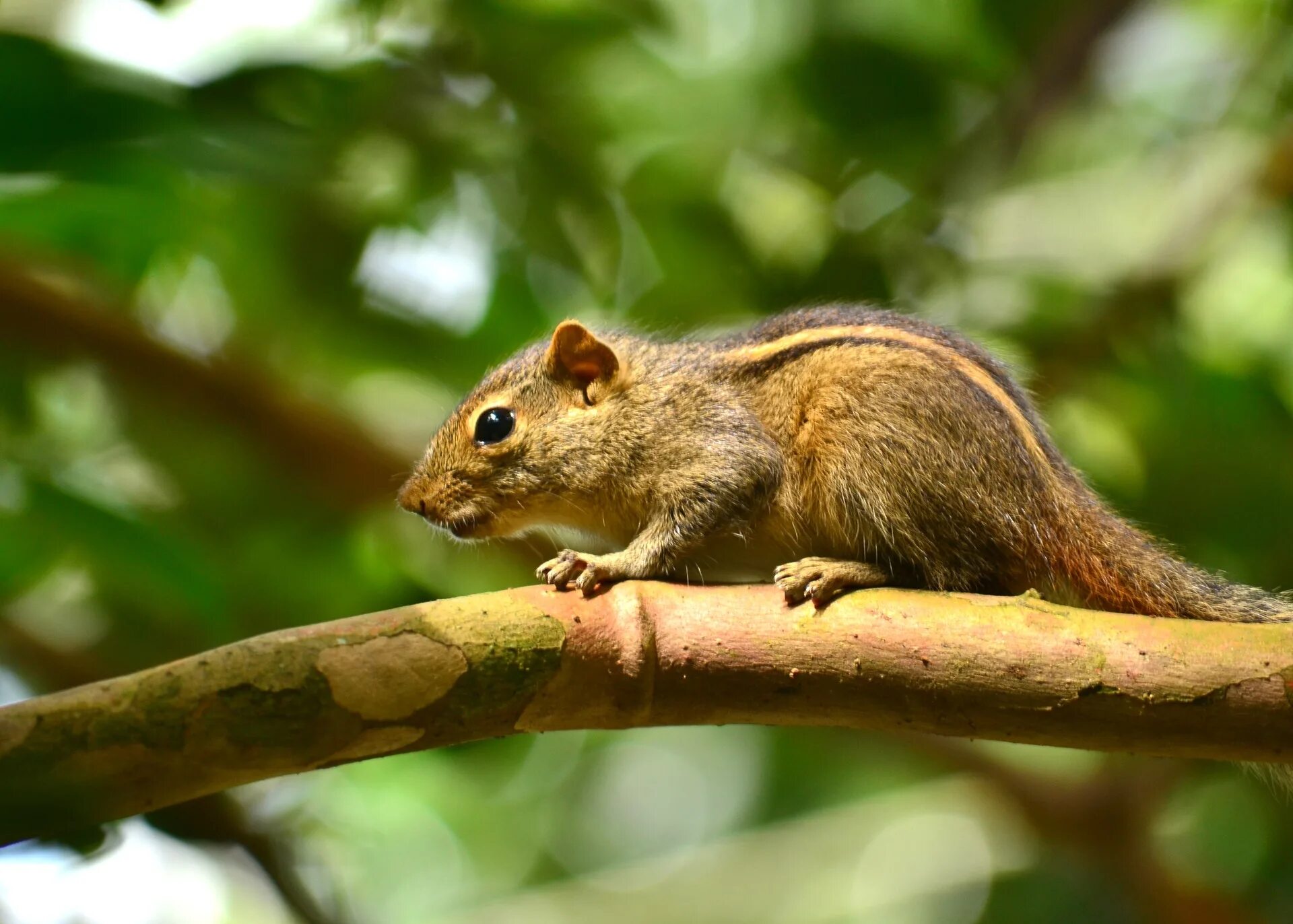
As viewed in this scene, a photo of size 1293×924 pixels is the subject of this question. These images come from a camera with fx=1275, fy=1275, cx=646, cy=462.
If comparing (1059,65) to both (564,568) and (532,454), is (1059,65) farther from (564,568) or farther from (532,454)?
(564,568)

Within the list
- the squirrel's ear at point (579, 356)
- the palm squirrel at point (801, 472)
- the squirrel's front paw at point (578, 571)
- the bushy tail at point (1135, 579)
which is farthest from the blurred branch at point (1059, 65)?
the squirrel's front paw at point (578, 571)

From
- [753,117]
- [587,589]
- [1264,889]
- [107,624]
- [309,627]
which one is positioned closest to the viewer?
[309,627]

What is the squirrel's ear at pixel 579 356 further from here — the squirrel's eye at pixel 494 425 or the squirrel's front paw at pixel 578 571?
the squirrel's front paw at pixel 578 571

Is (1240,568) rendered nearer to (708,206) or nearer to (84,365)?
(708,206)

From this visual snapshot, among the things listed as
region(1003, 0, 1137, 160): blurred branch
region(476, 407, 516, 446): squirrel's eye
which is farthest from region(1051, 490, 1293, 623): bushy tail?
region(1003, 0, 1137, 160): blurred branch

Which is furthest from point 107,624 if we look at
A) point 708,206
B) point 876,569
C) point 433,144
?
point 876,569
